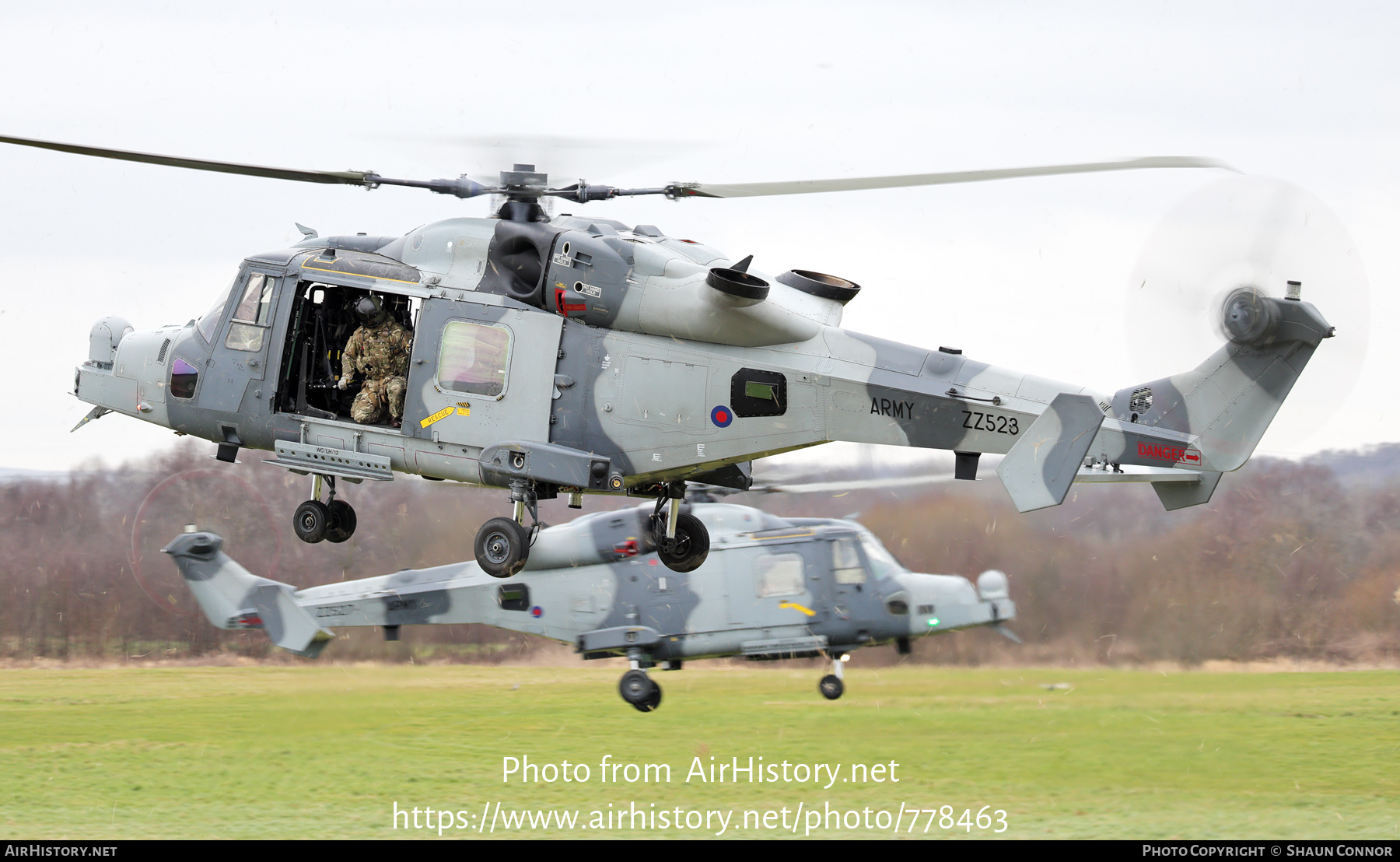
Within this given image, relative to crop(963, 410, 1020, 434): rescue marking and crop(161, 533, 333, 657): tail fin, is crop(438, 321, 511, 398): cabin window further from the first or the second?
crop(161, 533, 333, 657): tail fin

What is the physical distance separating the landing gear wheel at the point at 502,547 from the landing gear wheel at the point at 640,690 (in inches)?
256

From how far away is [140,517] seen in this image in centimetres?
2314

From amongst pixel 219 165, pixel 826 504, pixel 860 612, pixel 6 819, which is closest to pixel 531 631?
pixel 860 612

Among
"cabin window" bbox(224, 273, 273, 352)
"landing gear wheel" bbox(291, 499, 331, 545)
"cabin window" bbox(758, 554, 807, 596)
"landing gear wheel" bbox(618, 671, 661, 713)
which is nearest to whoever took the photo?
"cabin window" bbox(224, 273, 273, 352)

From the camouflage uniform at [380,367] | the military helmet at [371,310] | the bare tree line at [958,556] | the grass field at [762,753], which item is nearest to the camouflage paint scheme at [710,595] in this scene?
the bare tree line at [958,556]

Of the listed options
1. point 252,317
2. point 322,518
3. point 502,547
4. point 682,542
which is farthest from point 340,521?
point 682,542

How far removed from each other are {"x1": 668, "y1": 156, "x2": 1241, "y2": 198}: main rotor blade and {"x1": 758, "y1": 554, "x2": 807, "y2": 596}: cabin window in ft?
21.7

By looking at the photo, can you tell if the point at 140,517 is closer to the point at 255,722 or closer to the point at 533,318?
the point at 255,722

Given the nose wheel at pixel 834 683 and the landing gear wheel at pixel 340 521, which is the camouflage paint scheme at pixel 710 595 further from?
the landing gear wheel at pixel 340 521

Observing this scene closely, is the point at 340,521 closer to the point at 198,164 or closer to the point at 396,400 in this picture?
the point at 396,400

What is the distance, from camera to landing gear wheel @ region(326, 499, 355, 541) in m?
13.1

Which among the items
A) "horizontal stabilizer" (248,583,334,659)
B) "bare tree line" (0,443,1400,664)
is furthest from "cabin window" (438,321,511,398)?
"bare tree line" (0,443,1400,664)

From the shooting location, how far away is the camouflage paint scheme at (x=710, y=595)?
17.2 meters

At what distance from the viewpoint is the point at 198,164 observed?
37.0ft
